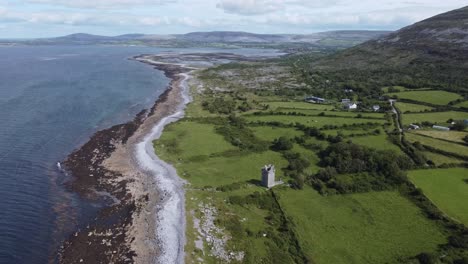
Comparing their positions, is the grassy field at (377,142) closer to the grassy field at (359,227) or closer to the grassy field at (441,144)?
the grassy field at (441,144)

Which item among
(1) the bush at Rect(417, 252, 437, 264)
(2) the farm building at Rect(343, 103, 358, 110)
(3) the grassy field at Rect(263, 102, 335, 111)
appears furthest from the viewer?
(3) the grassy field at Rect(263, 102, 335, 111)

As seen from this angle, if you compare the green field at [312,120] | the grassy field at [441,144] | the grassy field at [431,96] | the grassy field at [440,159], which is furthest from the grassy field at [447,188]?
the grassy field at [431,96]

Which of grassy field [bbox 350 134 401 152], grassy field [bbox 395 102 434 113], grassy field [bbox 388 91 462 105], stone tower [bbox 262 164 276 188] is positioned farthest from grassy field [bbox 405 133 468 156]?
grassy field [bbox 388 91 462 105]

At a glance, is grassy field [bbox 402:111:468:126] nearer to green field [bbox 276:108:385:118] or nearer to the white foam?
green field [bbox 276:108:385:118]

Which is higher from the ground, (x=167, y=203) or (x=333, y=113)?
(x=333, y=113)

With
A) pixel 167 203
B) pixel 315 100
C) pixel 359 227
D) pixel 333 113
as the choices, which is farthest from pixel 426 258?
pixel 315 100

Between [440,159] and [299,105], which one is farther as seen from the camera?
[299,105]

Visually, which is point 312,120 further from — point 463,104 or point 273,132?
point 463,104
